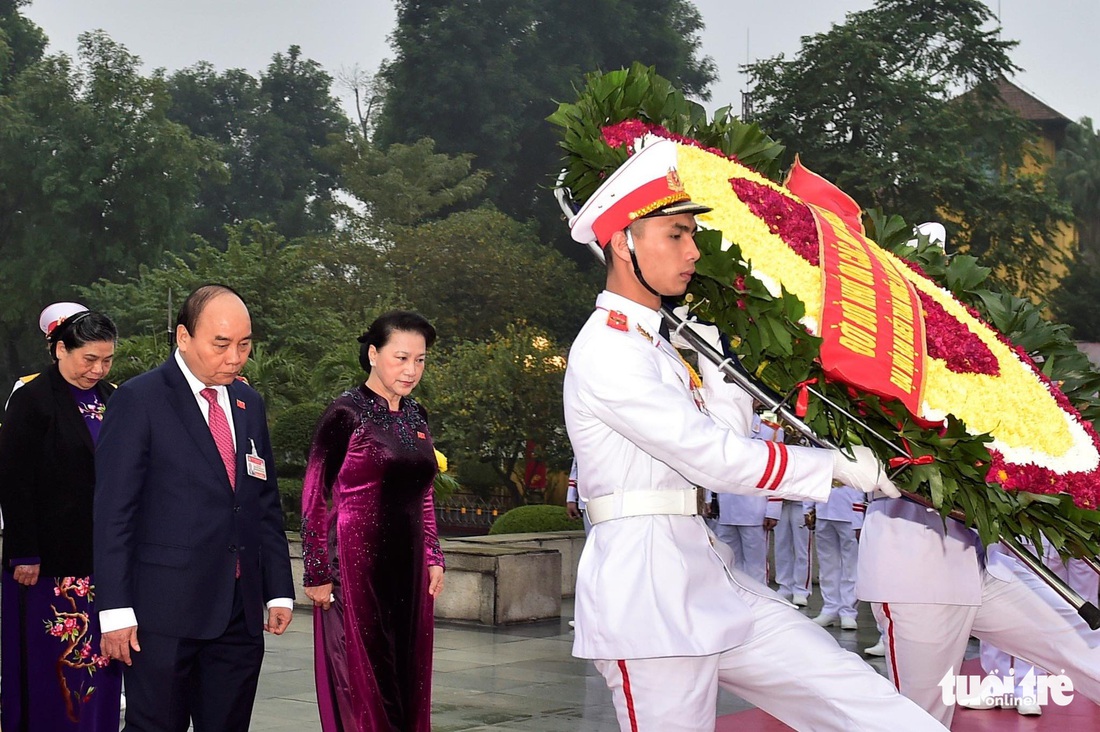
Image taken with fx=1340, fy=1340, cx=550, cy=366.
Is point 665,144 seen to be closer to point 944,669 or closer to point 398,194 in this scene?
point 944,669

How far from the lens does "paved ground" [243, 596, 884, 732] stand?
696 centimetres

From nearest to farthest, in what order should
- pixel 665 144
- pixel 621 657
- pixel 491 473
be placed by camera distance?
pixel 621 657
pixel 665 144
pixel 491 473

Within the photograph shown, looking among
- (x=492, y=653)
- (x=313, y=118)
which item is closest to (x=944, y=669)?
(x=492, y=653)

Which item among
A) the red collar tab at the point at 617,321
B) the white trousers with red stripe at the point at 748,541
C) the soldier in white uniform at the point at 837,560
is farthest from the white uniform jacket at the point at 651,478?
the white trousers with red stripe at the point at 748,541

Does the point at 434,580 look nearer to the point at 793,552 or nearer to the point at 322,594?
the point at 322,594

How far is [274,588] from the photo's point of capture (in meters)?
4.55

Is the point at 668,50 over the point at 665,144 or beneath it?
over

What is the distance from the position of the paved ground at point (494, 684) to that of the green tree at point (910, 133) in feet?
77.4

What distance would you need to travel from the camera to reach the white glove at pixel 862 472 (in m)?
3.46

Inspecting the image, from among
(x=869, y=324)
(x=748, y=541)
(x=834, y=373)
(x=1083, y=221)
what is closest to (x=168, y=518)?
(x=834, y=373)

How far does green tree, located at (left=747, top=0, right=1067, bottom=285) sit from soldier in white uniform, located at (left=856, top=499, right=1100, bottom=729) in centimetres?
2796

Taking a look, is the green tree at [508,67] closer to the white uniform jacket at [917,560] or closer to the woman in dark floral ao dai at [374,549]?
the woman in dark floral ao dai at [374,549]

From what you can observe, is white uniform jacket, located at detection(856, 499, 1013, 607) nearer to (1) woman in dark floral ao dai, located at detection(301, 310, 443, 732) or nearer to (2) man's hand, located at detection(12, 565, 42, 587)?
(1) woman in dark floral ao dai, located at detection(301, 310, 443, 732)

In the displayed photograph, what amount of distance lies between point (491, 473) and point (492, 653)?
19381mm
